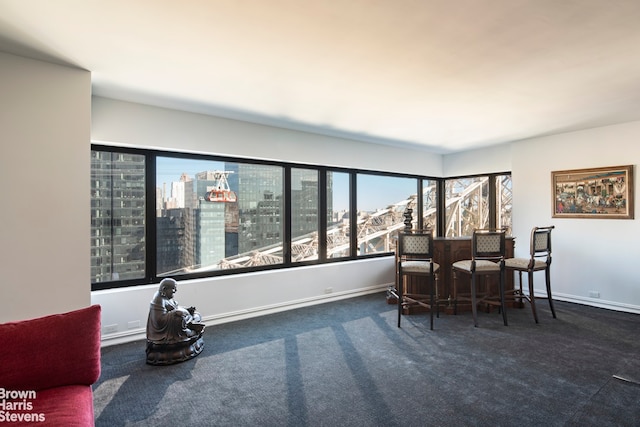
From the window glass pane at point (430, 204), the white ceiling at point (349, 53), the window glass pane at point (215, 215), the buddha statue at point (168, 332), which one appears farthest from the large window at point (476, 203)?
the buddha statue at point (168, 332)

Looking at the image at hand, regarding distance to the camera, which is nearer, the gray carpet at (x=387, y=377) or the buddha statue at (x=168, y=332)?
the gray carpet at (x=387, y=377)

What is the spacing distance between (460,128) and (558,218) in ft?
6.89

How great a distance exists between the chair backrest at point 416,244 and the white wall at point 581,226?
2.45 meters

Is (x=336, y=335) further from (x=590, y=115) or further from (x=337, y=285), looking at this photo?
(x=590, y=115)

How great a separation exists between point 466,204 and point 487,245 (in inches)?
108

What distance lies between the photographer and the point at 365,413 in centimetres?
217

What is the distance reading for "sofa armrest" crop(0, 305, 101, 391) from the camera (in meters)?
1.61

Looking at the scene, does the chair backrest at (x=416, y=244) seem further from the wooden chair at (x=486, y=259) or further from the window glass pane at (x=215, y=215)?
the window glass pane at (x=215, y=215)

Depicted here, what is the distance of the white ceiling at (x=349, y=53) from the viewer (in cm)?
189

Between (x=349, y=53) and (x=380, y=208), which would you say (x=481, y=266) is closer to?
(x=380, y=208)

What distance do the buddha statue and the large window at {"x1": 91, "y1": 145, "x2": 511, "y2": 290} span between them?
784 millimetres

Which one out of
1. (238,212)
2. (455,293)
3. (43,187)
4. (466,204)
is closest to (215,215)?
(238,212)

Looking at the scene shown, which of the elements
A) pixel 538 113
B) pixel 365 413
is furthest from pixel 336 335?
pixel 538 113

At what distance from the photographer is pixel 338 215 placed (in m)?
5.36
